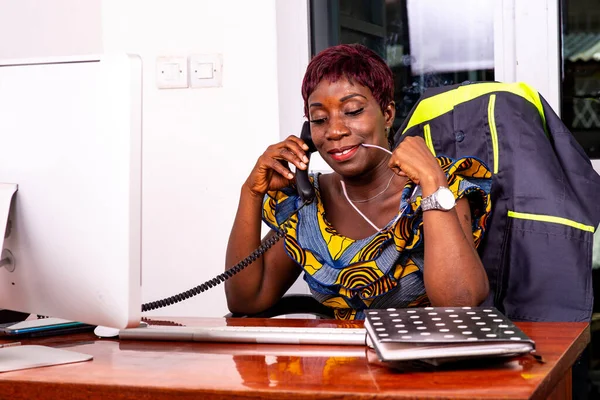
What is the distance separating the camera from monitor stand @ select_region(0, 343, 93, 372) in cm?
118

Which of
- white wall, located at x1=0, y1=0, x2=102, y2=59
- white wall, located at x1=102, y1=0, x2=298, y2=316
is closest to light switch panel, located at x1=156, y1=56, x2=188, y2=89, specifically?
white wall, located at x1=102, y1=0, x2=298, y2=316

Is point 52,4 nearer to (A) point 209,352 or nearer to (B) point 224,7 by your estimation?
(B) point 224,7

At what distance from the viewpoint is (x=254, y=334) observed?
1.32 metres

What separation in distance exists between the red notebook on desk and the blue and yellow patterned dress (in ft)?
1.83

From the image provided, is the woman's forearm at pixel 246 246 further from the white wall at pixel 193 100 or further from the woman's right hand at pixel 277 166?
the white wall at pixel 193 100

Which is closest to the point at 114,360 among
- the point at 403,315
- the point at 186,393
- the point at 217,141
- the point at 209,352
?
the point at 209,352

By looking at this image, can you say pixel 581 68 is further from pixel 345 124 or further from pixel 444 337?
pixel 444 337

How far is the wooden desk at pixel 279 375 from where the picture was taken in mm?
963

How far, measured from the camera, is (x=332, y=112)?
189 centimetres

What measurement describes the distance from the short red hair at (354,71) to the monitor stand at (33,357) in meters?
0.90

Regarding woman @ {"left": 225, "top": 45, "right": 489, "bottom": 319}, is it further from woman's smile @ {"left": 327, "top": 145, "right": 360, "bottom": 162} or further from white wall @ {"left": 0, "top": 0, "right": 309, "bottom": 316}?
white wall @ {"left": 0, "top": 0, "right": 309, "bottom": 316}

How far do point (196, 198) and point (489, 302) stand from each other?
1.22m

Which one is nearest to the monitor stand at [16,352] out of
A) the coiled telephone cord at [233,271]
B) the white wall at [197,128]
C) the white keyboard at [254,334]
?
the white keyboard at [254,334]

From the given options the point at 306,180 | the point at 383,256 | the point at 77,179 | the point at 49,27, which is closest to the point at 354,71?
the point at 306,180
